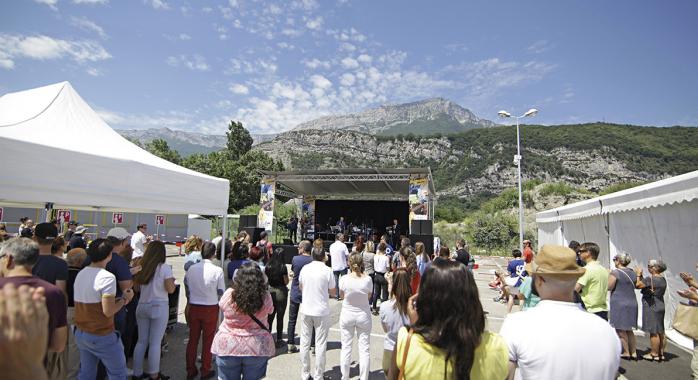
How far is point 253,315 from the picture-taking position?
255 cm

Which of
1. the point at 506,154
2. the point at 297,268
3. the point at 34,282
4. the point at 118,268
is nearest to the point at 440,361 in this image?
the point at 34,282

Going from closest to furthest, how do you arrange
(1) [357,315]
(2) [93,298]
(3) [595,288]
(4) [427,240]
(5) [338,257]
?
(2) [93,298], (1) [357,315], (3) [595,288], (5) [338,257], (4) [427,240]

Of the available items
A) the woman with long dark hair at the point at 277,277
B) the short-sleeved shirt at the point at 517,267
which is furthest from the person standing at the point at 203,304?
the short-sleeved shirt at the point at 517,267

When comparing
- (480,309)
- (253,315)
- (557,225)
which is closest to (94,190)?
(253,315)

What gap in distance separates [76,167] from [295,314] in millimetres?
3050

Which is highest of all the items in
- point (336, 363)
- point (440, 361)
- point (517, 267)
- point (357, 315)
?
point (440, 361)

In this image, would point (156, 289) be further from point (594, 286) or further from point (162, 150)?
point (162, 150)

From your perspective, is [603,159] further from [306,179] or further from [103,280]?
[103,280]

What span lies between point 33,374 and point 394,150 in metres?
87.9

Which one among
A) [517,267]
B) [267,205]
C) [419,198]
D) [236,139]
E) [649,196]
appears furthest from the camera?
[236,139]

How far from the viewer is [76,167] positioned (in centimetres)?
343

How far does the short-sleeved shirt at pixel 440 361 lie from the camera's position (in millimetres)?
1317

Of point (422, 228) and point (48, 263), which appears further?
point (422, 228)

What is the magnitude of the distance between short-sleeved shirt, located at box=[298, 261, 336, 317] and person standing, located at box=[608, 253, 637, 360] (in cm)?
390
